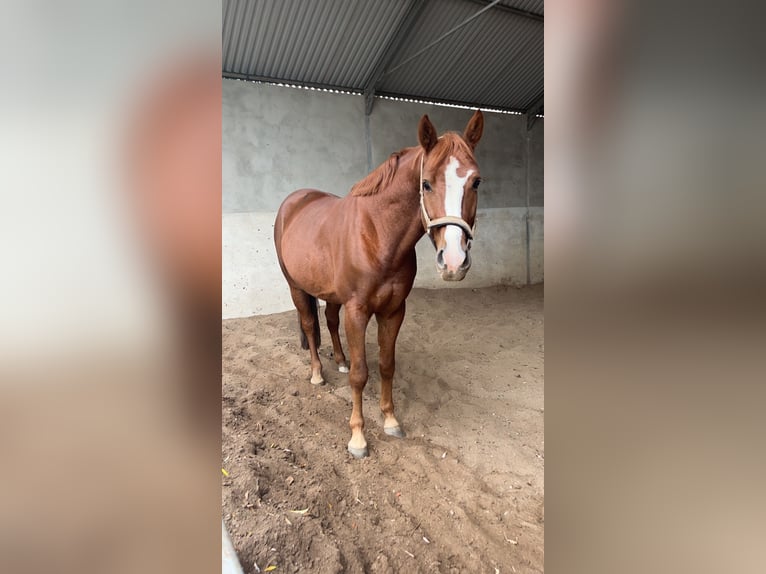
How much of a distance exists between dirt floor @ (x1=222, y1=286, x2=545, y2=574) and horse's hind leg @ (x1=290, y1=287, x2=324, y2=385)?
107 mm

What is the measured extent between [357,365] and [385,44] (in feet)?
13.7

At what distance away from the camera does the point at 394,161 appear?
1967mm

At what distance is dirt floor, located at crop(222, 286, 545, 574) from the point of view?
1.34 metres

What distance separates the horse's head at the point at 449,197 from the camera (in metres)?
1.57

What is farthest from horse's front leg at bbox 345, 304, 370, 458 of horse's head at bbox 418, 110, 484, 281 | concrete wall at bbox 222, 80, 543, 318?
concrete wall at bbox 222, 80, 543, 318

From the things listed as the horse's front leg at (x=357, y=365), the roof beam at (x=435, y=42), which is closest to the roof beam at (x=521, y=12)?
the roof beam at (x=435, y=42)

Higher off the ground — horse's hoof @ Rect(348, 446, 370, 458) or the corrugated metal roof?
the corrugated metal roof

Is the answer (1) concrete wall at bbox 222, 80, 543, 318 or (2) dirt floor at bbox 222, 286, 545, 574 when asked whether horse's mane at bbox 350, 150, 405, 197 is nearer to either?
(2) dirt floor at bbox 222, 286, 545, 574

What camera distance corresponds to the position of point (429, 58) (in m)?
5.14

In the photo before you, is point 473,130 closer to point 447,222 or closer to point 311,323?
point 447,222

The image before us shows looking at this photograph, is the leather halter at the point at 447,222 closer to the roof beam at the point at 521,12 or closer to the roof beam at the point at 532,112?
the roof beam at the point at 521,12

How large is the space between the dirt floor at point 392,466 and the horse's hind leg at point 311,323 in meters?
0.11
